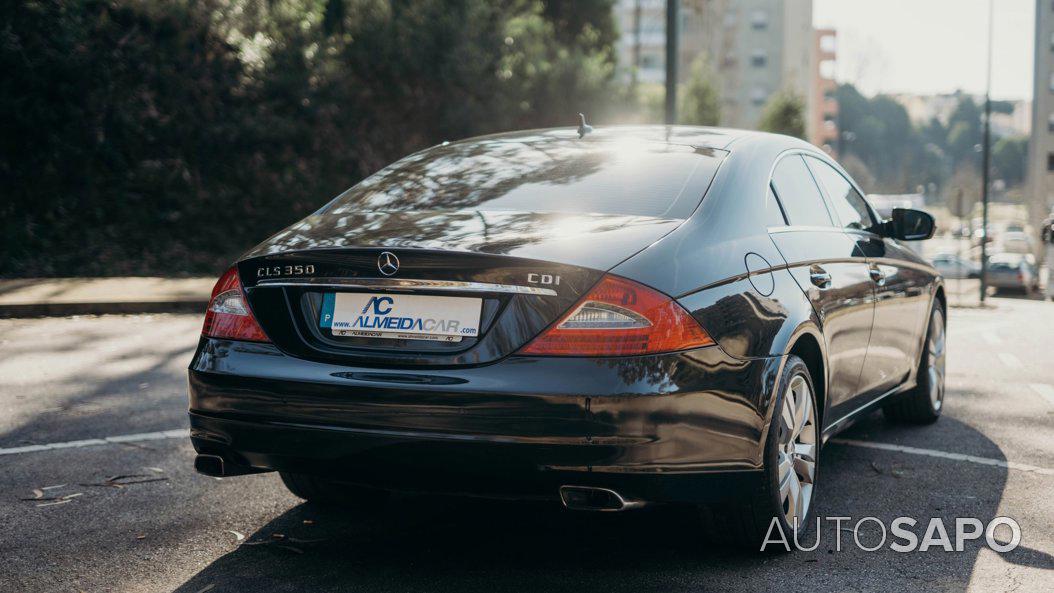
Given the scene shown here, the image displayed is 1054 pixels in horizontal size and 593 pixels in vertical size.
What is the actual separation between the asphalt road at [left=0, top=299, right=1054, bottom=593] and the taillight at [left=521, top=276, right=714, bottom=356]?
0.77 metres

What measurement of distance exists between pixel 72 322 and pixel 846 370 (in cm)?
837

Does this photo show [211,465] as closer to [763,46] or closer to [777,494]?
[777,494]

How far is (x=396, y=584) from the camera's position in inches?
135

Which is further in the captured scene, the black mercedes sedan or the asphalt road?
the asphalt road

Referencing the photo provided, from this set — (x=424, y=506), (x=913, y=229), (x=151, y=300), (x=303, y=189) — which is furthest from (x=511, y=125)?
(x=424, y=506)

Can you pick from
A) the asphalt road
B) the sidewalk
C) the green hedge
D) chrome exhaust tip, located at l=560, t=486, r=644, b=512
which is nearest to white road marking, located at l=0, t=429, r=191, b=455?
the asphalt road

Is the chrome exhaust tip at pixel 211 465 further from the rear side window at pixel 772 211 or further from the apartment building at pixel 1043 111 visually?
the apartment building at pixel 1043 111

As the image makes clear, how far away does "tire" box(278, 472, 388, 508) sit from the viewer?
4.31 meters

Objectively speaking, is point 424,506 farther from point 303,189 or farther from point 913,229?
point 303,189

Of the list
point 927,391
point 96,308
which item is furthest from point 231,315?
point 96,308

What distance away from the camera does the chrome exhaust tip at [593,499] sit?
3.17 metres

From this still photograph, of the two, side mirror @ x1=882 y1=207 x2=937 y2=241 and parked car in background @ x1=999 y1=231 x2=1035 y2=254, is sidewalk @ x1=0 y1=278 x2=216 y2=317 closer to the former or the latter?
side mirror @ x1=882 y1=207 x2=937 y2=241

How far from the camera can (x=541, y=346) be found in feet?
10.3

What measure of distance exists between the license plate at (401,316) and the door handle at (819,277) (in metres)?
1.50
